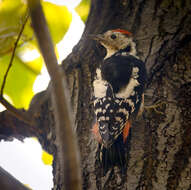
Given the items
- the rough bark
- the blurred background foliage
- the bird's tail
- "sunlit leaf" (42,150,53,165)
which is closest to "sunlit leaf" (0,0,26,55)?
the blurred background foliage

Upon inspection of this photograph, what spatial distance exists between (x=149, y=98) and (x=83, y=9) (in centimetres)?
105

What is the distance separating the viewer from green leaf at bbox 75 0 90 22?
241 centimetres

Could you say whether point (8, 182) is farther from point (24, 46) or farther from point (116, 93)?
point (24, 46)

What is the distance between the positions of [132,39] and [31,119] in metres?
0.88

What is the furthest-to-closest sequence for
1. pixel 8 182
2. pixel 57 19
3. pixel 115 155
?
pixel 57 19 → pixel 115 155 → pixel 8 182

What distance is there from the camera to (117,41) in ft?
8.11

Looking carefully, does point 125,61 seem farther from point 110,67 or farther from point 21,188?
point 21,188

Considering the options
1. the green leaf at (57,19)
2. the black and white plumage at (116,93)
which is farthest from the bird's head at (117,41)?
the green leaf at (57,19)

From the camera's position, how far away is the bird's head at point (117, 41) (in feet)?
7.02

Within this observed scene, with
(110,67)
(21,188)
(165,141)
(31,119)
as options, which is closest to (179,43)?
(110,67)

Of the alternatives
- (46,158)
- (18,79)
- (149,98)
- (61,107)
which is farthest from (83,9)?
(61,107)

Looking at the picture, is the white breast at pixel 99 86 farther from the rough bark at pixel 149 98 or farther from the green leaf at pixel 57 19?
the green leaf at pixel 57 19

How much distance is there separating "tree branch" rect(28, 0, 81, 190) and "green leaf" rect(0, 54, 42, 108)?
1436 millimetres

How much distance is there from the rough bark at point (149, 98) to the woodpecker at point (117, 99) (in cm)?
5
